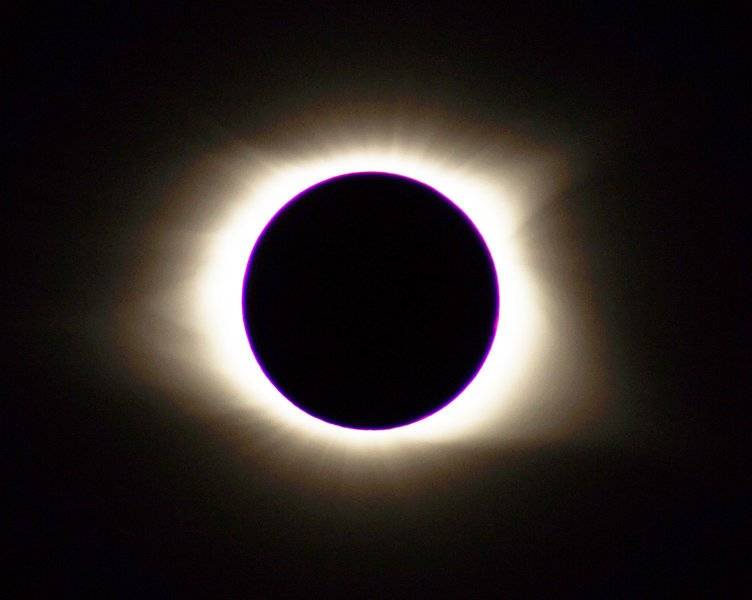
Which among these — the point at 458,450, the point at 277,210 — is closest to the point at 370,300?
the point at 277,210

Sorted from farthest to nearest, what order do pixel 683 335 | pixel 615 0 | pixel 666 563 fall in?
pixel 666 563 < pixel 683 335 < pixel 615 0

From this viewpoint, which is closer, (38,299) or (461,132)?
(461,132)

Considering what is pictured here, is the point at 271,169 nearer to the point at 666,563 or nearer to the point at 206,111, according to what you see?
the point at 206,111

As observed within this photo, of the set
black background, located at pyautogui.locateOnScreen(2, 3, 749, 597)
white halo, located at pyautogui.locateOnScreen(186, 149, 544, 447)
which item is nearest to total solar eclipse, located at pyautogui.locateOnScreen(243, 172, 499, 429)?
white halo, located at pyautogui.locateOnScreen(186, 149, 544, 447)

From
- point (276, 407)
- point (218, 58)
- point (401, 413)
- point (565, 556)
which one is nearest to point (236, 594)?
point (276, 407)

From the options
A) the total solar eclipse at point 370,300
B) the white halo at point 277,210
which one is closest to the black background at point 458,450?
the white halo at point 277,210

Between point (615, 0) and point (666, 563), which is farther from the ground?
point (615, 0)

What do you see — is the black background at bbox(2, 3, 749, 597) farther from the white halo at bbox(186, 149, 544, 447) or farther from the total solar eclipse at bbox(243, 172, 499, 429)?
the total solar eclipse at bbox(243, 172, 499, 429)

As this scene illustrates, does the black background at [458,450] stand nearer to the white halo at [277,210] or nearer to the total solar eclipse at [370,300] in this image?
the white halo at [277,210]
